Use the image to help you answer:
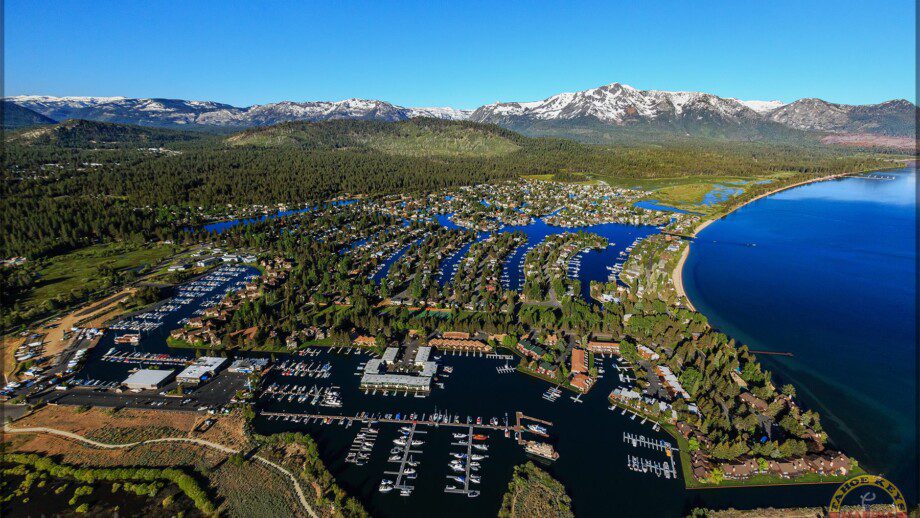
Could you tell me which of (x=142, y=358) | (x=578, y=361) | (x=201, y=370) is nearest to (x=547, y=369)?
(x=578, y=361)

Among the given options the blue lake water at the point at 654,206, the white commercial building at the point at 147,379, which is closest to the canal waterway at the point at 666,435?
the white commercial building at the point at 147,379

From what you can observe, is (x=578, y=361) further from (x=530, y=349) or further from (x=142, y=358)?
(x=142, y=358)

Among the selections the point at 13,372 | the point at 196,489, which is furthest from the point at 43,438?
the point at 196,489

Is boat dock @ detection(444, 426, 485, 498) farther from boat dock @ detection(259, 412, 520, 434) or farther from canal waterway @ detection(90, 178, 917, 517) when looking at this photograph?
boat dock @ detection(259, 412, 520, 434)

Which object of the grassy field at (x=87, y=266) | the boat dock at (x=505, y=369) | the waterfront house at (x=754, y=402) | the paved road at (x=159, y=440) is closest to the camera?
the paved road at (x=159, y=440)

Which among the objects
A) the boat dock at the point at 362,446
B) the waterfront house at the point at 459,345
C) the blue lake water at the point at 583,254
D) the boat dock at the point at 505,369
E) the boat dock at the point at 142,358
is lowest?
the boat dock at the point at 362,446

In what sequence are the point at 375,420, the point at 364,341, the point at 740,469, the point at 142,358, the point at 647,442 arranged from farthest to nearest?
1. the point at 364,341
2. the point at 142,358
3. the point at 375,420
4. the point at 647,442
5. the point at 740,469

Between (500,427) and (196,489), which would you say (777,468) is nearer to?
(500,427)

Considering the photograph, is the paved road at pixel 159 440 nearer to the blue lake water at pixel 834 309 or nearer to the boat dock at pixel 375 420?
the boat dock at pixel 375 420
